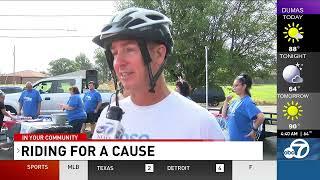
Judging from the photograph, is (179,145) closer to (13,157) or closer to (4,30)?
(13,157)

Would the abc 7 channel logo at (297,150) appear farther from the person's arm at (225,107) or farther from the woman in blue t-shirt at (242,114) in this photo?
the person's arm at (225,107)

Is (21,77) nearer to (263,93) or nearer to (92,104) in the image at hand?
(92,104)

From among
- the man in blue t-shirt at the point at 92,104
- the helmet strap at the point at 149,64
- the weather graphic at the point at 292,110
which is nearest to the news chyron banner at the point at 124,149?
the man in blue t-shirt at the point at 92,104

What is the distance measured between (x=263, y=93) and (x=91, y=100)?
110 centimetres

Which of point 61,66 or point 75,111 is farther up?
point 61,66

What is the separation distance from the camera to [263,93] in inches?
169

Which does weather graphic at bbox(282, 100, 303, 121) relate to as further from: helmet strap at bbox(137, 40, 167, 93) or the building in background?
the building in background

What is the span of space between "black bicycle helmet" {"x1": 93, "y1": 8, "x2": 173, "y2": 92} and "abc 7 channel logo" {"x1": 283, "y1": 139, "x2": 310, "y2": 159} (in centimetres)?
97

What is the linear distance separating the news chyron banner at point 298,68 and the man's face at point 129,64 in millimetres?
865

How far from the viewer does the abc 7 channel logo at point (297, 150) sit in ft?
14.0

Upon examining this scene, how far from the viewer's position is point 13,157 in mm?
4324

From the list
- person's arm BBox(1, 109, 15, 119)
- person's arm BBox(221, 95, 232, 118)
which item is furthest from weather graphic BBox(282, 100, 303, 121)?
person's arm BBox(1, 109, 15, 119)

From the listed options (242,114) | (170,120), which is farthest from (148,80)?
(242,114)

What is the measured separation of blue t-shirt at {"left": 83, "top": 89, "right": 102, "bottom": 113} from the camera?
4324mm
